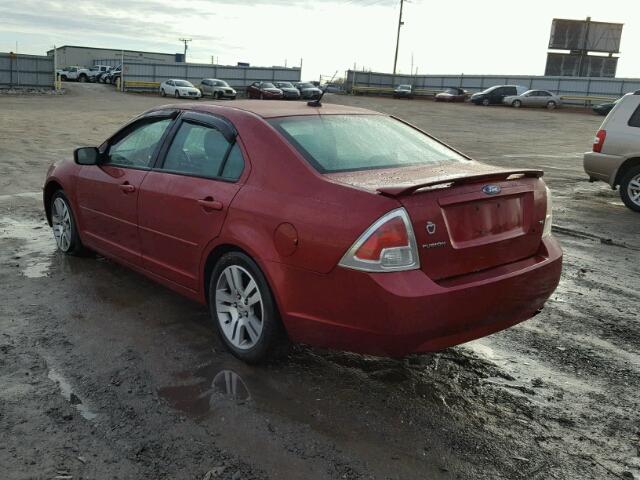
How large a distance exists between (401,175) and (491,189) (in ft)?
1.69

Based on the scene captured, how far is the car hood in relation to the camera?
10.5 feet

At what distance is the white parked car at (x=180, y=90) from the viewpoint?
4303 cm

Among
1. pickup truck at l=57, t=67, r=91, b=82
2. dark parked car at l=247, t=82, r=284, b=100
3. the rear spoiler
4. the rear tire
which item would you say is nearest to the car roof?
the rear spoiler

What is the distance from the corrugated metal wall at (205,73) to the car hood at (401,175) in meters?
51.2

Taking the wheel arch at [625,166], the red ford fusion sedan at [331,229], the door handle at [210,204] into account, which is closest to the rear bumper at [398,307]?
the red ford fusion sedan at [331,229]

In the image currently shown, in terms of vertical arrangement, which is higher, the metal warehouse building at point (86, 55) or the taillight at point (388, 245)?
the metal warehouse building at point (86, 55)

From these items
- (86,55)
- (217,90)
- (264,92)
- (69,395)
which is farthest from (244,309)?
(86,55)

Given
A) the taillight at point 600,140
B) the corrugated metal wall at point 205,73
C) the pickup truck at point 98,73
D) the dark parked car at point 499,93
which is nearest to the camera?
the taillight at point 600,140

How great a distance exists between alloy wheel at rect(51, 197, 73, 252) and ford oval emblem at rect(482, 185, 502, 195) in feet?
13.2

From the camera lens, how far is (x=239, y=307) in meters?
3.71

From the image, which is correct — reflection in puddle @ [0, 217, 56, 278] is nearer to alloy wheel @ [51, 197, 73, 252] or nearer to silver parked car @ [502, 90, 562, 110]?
alloy wheel @ [51, 197, 73, 252]

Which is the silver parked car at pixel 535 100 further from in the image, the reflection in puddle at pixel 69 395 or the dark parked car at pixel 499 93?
the reflection in puddle at pixel 69 395

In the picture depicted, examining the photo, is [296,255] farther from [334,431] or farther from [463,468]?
[463,468]

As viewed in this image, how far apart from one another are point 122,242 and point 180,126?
109cm
